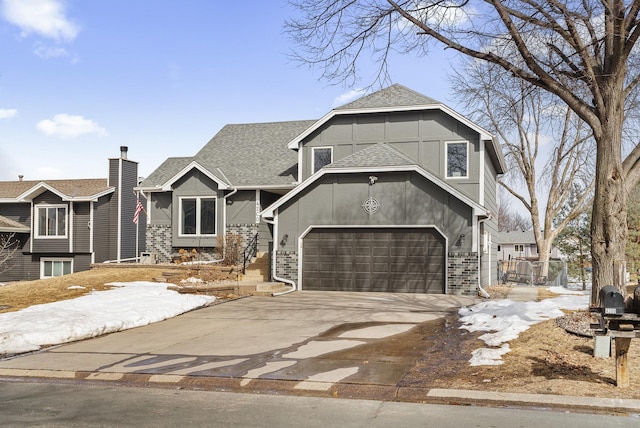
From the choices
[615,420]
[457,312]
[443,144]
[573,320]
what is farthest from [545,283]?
[615,420]

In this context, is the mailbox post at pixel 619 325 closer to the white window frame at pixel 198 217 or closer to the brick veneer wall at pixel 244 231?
the brick veneer wall at pixel 244 231

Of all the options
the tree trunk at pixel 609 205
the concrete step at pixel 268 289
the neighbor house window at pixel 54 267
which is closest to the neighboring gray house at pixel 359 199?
the concrete step at pixel 268 289

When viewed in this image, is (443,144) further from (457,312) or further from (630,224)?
Result: (630,224)

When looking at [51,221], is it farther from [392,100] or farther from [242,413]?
[242,413]

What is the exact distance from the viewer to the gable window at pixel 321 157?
25097 millimetres

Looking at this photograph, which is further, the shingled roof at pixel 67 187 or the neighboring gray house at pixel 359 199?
the shingled roof at pixel 67 187

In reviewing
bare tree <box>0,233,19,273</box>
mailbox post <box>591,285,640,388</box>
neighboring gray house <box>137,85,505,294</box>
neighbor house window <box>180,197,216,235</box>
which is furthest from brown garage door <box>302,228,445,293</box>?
bare tree <box>0,233,19,273</box>

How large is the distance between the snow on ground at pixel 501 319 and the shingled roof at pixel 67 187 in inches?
954

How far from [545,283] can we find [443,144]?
13106mm

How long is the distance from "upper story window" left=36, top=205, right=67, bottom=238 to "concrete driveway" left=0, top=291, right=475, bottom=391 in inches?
778

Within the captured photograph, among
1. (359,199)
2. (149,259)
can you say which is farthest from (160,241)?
(359,199)

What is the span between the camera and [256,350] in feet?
35.4

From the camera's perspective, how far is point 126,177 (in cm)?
3488

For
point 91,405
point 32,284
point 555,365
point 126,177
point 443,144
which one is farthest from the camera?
point 126,177
